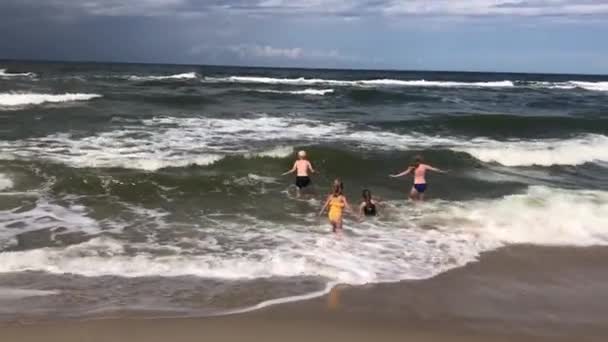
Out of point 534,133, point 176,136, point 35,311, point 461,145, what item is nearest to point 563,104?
point 534,133

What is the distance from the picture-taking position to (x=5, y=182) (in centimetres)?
1260

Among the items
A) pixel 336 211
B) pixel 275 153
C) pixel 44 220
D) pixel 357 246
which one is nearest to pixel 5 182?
pixel 44 220

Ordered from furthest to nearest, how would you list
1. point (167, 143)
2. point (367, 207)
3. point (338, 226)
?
point (167, 143) → point (367, 207) → point (338, 226)

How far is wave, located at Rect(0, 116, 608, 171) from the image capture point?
15602 millimetres

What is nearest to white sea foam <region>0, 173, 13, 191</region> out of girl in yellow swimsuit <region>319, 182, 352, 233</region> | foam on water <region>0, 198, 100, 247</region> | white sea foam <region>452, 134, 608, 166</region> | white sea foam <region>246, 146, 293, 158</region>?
foam on water <region>0, 198, 100, 247</region>

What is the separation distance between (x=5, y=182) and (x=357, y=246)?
288 inches

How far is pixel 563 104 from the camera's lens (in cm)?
3944

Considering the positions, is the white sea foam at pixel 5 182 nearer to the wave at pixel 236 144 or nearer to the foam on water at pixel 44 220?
the foam on water at pixel 44 220

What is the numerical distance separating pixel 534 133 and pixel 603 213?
532 inches

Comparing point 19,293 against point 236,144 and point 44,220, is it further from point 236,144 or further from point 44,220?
point 236,144

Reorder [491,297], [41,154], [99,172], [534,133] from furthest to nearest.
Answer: [534,133] < [41,154] < [99,172] < [491,297]

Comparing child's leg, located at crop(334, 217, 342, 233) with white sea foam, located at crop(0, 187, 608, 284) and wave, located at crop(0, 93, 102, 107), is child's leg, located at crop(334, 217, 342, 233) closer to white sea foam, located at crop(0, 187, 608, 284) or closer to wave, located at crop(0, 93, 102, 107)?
white sea foam, located at crop(0, 187, 608, 284)

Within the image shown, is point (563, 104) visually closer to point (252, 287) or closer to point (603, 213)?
point (603, 213)

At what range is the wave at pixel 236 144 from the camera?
15.6 meters
